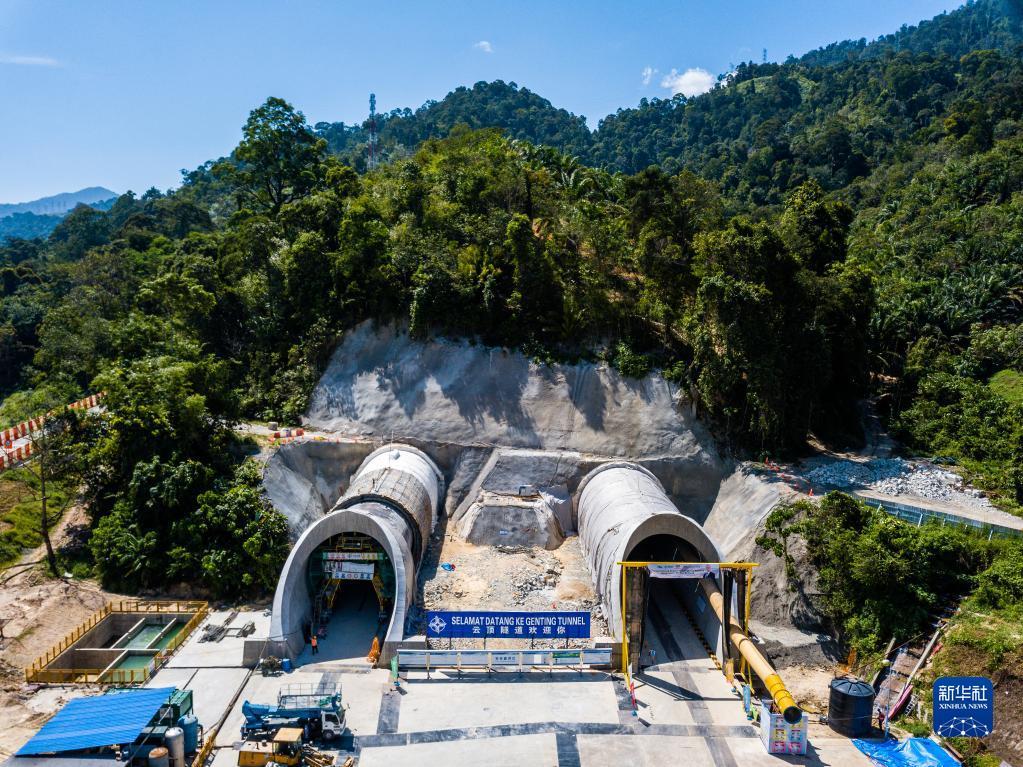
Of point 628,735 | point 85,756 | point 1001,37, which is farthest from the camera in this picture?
point 1001,37

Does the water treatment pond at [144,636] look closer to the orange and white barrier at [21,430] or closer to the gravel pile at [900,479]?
the orange and white barrier at [21,430]

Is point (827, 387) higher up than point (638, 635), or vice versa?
point (827, 387)

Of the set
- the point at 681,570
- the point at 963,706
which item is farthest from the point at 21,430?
the point at 963,706

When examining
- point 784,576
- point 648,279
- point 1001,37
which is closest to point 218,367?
point 648,279

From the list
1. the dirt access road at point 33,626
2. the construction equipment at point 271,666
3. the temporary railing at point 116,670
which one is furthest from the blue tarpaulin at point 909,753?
the dirt access road at point 33,626

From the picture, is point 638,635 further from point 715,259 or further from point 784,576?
point 715,259

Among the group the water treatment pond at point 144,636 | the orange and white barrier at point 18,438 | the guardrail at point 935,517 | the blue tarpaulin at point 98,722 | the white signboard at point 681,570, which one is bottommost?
the water treatment pond at point 144,636

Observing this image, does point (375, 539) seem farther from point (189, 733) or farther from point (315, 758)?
point (189, 733)
